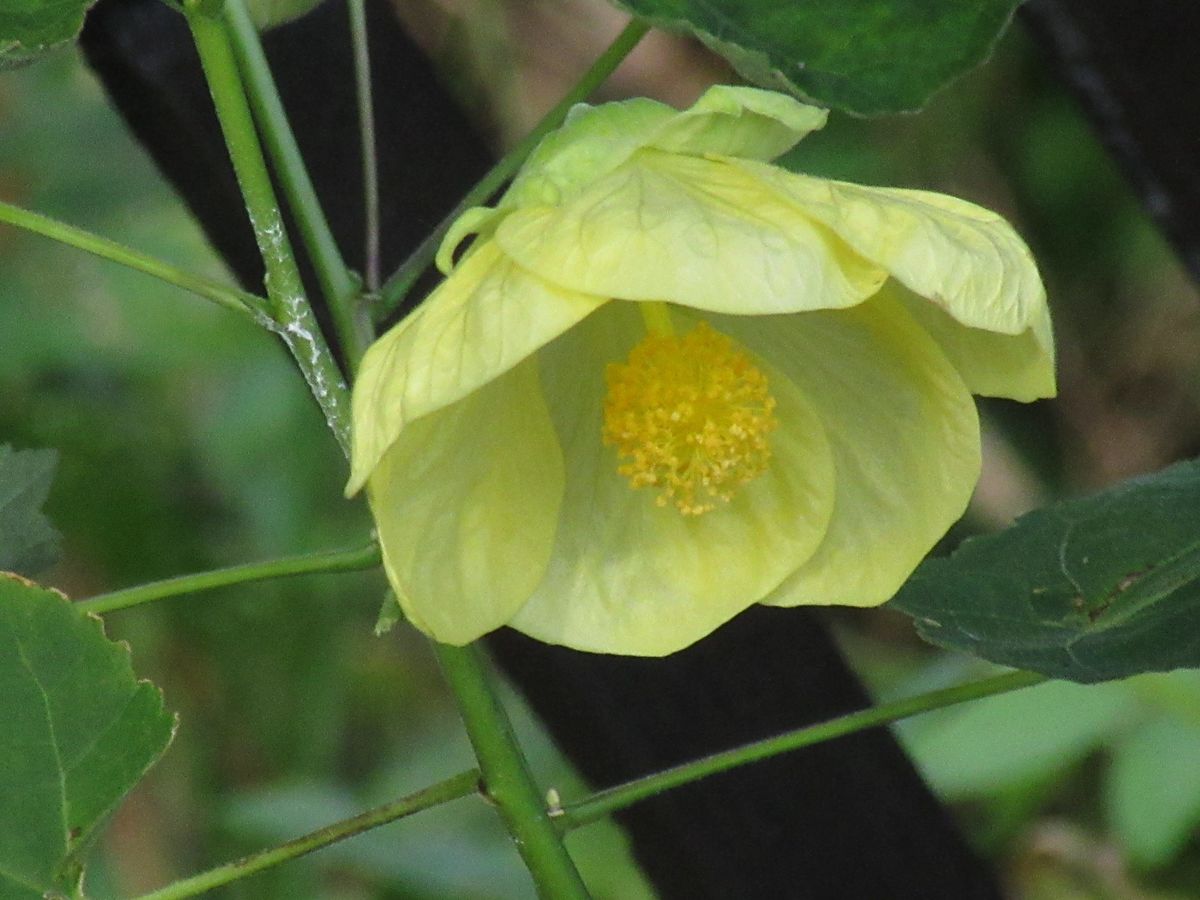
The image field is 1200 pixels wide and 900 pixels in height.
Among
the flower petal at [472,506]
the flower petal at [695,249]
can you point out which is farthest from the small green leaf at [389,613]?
the flower petal at [695,249]

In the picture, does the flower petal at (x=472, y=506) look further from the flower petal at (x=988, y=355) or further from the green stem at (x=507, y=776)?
the flower petal at (x=988, y=355)

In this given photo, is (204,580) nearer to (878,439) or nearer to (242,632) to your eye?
(878,439)

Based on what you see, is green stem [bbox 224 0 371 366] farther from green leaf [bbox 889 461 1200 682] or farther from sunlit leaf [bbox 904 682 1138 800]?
sunlit leaf [bbox 904 682 1138 800]

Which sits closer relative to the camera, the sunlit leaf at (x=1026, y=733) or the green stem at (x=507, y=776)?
the green stem at (x=507, y=776)

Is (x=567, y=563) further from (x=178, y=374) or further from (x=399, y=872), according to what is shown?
(x=178, y=374)

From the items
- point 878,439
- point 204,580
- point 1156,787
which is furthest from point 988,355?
point 1156,787

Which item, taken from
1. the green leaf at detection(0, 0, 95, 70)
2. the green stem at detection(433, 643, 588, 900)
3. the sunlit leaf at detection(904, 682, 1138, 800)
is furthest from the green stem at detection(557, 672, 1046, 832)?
the sunlit leaf at detection(904, 682, 1138, 800)
